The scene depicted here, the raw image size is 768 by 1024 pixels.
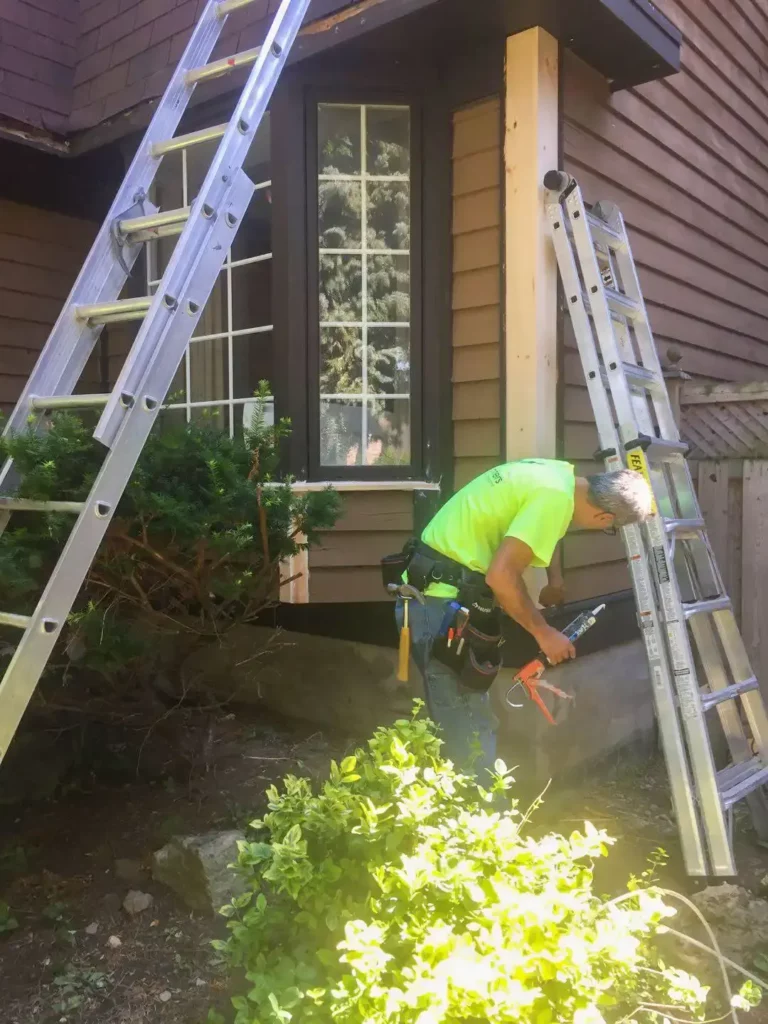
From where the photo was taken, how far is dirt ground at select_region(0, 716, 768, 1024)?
2434mm

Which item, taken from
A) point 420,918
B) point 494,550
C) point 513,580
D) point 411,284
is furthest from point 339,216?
point 420,918

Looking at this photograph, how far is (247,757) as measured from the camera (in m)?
3.91

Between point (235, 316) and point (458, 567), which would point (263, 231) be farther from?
point (458, 567)

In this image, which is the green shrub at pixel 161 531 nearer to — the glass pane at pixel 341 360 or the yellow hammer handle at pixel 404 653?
the yellow hammer handle at pixel 404 653

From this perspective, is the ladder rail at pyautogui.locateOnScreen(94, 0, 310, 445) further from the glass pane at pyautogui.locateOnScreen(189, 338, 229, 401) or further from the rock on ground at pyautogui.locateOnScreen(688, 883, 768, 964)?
the rock on ground at pyautogui.locateOnScreen(688, 883, 768, 964)

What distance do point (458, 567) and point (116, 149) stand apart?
359cm

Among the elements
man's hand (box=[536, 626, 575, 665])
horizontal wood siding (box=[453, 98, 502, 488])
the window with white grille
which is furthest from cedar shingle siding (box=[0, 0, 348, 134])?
man's hand (box=[536, 626, 575, 665])

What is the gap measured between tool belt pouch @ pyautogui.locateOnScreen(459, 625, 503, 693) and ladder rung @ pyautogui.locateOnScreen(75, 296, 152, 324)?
5.26 ft

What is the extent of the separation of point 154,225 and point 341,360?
1.31 metres

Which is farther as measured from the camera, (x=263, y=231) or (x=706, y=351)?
(x=706, y=351)

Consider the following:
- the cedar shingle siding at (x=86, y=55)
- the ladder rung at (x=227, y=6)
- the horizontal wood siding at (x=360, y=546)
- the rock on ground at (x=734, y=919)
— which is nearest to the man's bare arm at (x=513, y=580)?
the horizontal wood siding at (x=360, y=546)

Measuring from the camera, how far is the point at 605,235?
3.59 meters

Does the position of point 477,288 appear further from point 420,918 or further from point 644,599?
point 420,918

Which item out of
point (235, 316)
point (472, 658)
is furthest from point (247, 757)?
point (235, 316)
